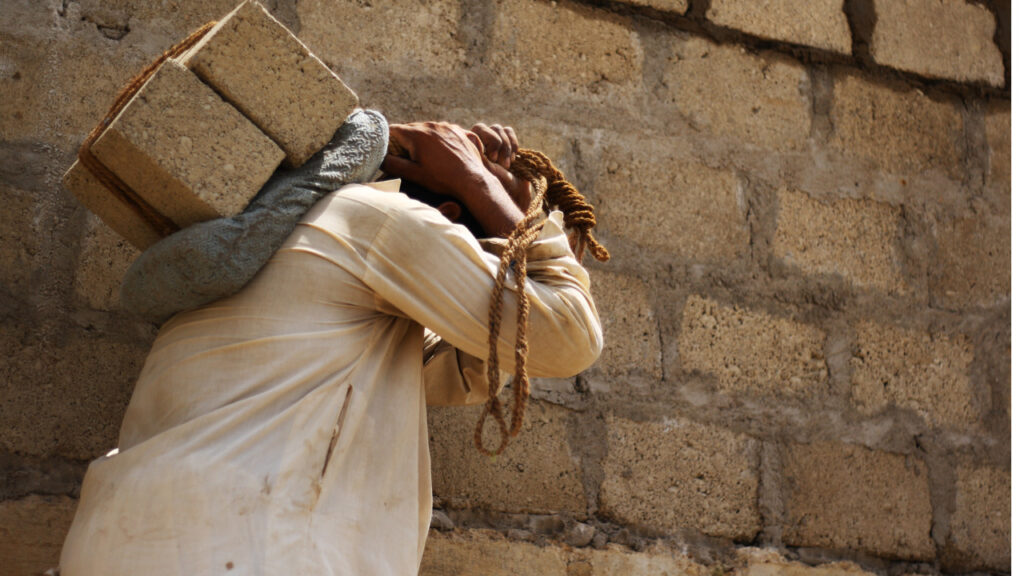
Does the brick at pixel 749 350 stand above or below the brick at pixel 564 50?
below

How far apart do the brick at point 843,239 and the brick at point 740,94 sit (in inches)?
6.5

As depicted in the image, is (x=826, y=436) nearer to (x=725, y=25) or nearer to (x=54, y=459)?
(x=725, y=25)

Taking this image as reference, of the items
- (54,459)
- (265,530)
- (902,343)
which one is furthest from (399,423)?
(902,343)

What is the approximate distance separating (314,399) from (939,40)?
231 centimetres

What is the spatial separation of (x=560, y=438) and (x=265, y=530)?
111 cm

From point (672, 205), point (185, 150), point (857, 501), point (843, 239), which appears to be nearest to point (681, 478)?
point (857, 501)

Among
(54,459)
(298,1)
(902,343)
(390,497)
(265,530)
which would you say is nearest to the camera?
(265,530)

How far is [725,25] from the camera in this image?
314cm

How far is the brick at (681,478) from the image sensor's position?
270cm

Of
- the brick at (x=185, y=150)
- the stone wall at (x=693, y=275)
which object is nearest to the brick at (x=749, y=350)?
the stone wall at (x=693, y=275)

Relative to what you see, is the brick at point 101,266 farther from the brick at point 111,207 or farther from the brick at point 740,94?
the brick at point 740,94

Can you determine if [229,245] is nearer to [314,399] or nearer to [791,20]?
[314,399]

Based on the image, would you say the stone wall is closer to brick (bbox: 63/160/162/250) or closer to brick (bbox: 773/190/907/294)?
brick (bbox: 773/190/907/294)

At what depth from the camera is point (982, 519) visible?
3021 millimetres
